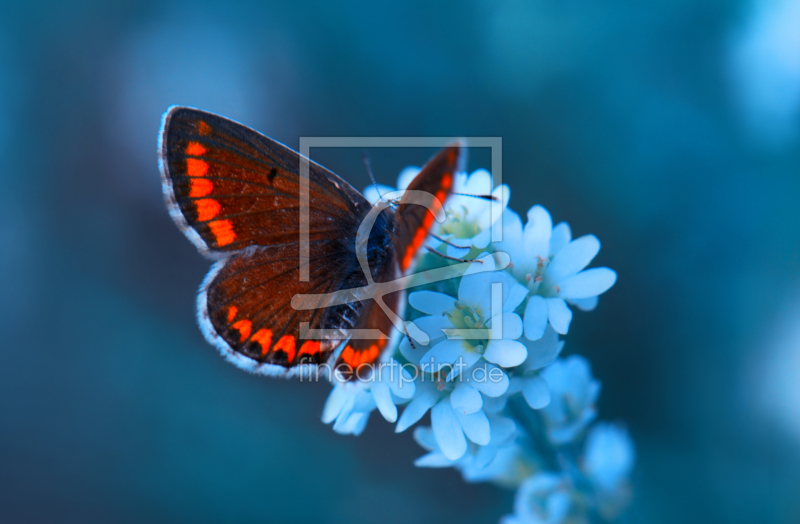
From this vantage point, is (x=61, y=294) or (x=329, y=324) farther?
(x=61, y=294)

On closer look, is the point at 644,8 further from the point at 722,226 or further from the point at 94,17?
the point at 94,17

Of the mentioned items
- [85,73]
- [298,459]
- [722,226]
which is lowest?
[298,459]

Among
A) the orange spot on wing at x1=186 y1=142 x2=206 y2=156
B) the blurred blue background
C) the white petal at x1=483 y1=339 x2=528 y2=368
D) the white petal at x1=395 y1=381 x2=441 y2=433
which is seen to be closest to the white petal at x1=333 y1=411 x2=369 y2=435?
the white petal at x1=395 y1=381 x2=441 y2=433

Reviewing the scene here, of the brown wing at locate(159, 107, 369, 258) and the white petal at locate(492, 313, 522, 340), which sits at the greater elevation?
the brown wing at locate(159, 107, 369, 258)

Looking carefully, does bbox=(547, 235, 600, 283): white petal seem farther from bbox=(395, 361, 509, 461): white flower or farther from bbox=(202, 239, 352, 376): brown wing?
bbox=(202, 239, 352, 376): brown wing

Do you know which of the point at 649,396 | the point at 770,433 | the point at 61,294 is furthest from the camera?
the point at 61,294

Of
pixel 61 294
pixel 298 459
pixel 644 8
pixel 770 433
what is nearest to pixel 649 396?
pixel 770 433

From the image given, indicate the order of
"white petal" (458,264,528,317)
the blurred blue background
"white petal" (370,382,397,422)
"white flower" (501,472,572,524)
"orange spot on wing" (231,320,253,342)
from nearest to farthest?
"white petal" (370,382,397,422) < "white petal" (458,264,528,317) < "orange spot on wing" (231,320,253,342) < "white flower" (501,472,572,524) < the blurred blue background
